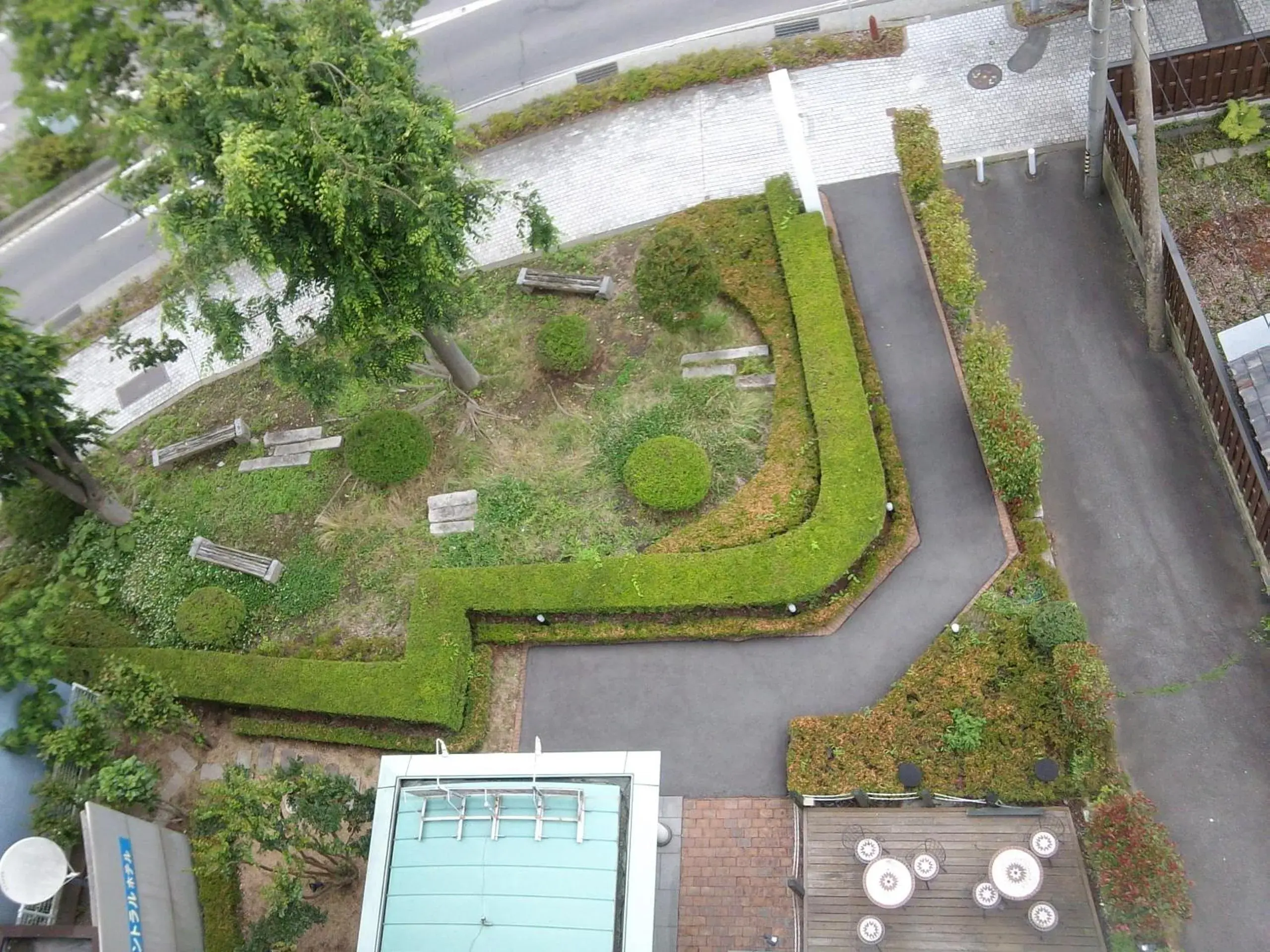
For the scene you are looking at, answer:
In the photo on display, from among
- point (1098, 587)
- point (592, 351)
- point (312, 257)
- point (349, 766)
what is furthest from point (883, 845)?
point (312, 257)

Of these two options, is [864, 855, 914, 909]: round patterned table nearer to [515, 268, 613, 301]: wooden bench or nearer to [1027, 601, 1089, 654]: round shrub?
[1027, 601, 1089, 654]: round shrub

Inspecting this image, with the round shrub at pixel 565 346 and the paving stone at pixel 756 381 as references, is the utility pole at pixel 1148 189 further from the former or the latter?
the round shrub at pixel 565 346

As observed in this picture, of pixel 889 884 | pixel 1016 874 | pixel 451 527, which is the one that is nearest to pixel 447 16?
pixel 451 527

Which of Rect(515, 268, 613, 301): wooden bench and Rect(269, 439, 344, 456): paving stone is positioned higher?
Rect(515, 268, 613, 301): wooden bench

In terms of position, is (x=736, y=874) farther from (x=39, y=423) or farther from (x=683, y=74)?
(x=683, y=74)

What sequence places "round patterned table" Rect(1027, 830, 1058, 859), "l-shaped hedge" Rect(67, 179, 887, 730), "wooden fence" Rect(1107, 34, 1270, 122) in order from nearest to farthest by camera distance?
"round patterned table" Rect(1027, 830, 1058, 859)
"l-shaped hedge" Rect(67, 179, 887, 730)
"wooden fence" Rect(1107, 34, 1270, 122)

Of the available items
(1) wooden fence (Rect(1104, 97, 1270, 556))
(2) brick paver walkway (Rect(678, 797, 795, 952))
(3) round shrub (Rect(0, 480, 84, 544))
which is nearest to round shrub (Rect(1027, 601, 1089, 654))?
(1) wooden fence (Rect(1104, 97, 1270, 556))
